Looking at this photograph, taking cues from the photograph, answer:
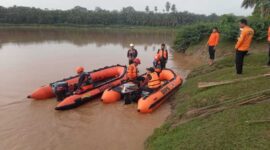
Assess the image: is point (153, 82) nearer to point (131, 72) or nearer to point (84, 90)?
point (131, 72)

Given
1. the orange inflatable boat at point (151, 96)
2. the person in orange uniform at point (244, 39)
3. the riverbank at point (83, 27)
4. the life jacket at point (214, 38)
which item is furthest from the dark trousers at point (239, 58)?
the riverbank at point (83, 27)

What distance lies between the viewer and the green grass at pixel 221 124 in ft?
14.3

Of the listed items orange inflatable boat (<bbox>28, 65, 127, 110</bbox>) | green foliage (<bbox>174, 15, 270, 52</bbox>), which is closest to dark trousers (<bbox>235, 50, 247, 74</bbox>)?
orange inflatable boat (<bbox>28, 65, 127, 110</bbox>)

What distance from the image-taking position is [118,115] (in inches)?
315

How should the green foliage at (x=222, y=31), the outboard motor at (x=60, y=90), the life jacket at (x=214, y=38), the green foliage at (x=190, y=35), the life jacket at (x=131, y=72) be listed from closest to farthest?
the outboard motor at (x=60, y=90)
the life jacket at (x=131, y=72)
the life jacket at (x=214, y=38)
the green foliage at (x=222, y=31)
the green foliage at (x=190, y=35)

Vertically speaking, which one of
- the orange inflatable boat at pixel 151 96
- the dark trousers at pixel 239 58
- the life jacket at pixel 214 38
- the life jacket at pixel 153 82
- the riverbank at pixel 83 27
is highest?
the riverbank at pixel 83 27

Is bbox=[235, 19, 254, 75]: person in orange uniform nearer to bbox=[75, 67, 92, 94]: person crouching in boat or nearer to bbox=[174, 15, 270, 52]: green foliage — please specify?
bbox=[75, 67, 92, 94]: person crouching in boat

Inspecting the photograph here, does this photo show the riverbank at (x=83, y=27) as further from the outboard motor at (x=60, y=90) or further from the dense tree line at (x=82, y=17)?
the outboard motor at (x=60, y=90)

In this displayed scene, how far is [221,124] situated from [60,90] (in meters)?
5.71

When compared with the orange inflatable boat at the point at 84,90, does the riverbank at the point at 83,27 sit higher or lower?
higher

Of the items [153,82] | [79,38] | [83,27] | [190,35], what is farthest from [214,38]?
[83,27]

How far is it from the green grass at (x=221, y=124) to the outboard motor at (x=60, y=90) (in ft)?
13.1

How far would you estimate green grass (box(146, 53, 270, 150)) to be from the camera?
437 cm

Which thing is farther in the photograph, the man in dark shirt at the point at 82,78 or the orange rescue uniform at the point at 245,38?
the man in dark shirt at the point at 82,78
